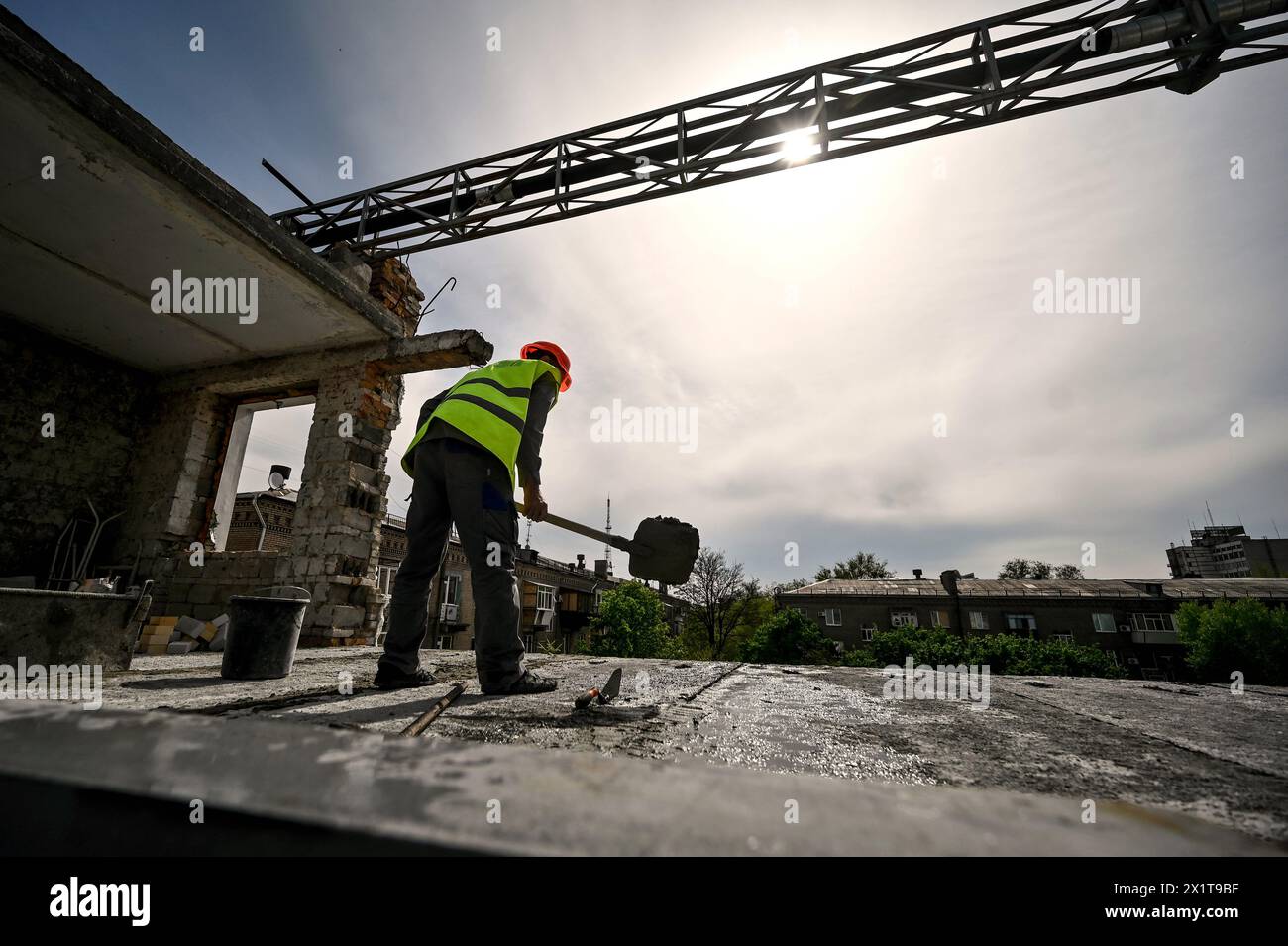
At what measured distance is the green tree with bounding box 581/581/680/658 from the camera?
72.1 feet

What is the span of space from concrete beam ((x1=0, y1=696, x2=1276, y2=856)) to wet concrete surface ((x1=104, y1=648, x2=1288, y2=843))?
0.70ft

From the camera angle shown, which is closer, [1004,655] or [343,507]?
[343,507]

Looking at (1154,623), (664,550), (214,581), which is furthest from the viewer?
(1154,623)

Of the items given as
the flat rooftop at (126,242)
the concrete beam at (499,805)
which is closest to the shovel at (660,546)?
the concrete beam at (499,805)

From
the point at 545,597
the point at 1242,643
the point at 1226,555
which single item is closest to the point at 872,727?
the point at 545,597

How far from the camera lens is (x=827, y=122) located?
601cm

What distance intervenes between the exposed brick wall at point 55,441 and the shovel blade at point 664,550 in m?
6.23

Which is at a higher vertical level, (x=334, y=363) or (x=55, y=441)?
(x=334, y=363)

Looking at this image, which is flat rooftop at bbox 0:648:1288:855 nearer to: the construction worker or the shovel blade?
the construction worker

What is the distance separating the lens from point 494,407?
8.63 feet

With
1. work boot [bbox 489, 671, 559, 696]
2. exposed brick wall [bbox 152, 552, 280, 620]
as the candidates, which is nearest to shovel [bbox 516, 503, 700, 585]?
work boot [bbox 489, 671, 559, 696]

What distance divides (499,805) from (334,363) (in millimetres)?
6136

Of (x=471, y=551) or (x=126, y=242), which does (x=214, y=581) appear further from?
(x=471, y=551)

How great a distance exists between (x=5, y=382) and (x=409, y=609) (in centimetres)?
596
